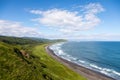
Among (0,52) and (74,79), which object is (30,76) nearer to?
(0,52)

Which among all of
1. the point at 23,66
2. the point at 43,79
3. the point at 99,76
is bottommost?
the point at 99,76

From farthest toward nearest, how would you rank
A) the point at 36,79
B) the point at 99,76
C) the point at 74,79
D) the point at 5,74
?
1. the point at 99,76
2. the point at 74,79
3. the point at 36,79
4. the point at 5,74

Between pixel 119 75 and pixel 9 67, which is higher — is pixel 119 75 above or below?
below

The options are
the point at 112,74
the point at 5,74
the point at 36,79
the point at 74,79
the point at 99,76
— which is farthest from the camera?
the point at 112,74

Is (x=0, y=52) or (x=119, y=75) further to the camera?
(x=119, y=75)

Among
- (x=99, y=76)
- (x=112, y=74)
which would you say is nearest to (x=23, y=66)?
(x=99, y=76)

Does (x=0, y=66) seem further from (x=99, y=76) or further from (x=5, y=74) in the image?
(x=99, y=76)

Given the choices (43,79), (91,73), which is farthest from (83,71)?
(43,79)

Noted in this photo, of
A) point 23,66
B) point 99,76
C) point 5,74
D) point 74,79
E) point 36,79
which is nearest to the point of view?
point 5,74

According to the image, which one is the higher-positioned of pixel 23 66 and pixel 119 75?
pixel 23 66
